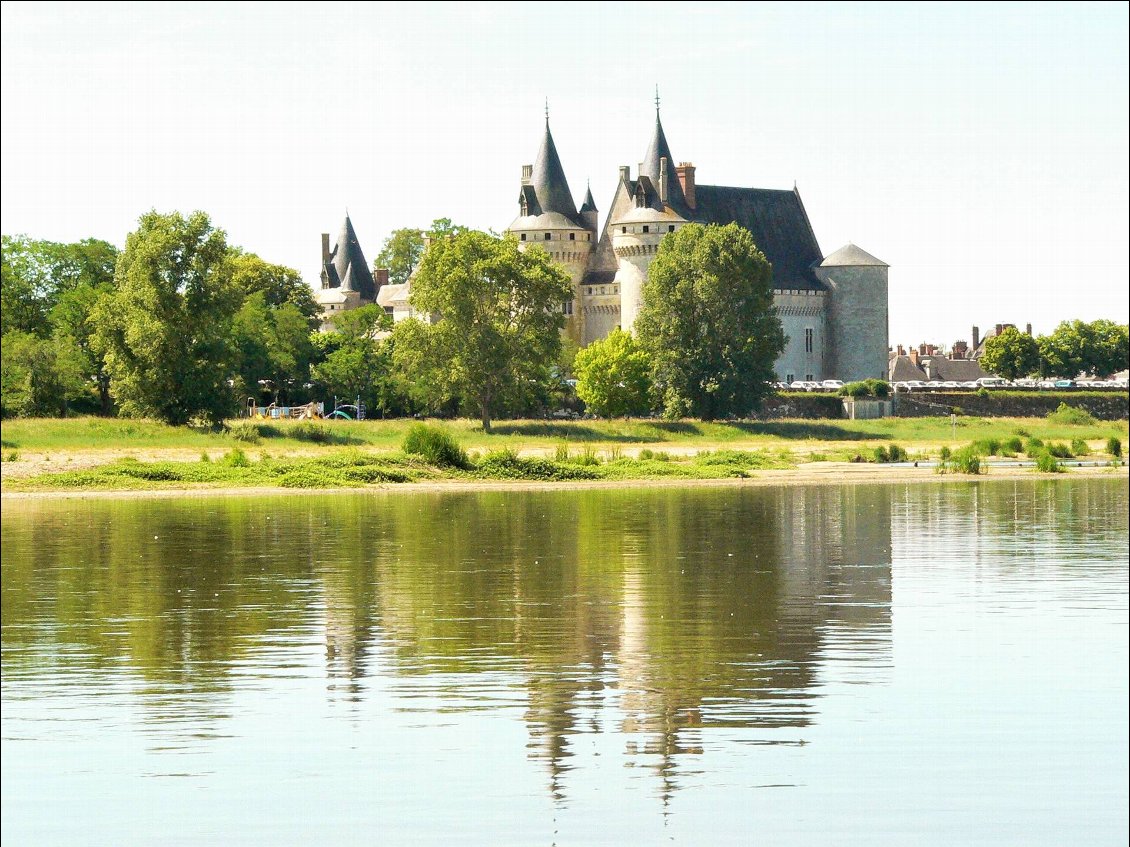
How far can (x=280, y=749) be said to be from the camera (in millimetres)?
12734

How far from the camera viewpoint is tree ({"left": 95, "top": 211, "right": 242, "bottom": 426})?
200 feet

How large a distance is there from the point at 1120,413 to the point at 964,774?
9705 cm

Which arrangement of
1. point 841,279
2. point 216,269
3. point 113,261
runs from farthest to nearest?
point 841,279 < point 113,261 < point 216,269

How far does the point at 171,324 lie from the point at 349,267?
247 ft

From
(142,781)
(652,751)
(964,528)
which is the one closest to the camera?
(142,781)

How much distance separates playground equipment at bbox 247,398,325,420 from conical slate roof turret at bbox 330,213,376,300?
51.1 meters

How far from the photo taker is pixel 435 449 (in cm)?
5066

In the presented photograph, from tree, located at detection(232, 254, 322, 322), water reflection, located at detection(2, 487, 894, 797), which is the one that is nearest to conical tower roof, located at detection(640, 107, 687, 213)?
tree, located at detection(232, 254, 322, 322)

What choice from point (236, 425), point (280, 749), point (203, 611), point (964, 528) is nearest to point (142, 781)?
point (280, 749)

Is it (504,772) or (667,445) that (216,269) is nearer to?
(667,445)

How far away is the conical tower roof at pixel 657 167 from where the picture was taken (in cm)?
10619

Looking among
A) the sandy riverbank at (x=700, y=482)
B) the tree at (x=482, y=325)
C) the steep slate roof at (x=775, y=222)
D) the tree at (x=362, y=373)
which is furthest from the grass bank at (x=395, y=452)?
the steep slate roof at (x=775, y=222)

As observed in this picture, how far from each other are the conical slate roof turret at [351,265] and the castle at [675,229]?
19530mm

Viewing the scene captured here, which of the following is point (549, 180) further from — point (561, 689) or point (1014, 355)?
point (561, 689)
